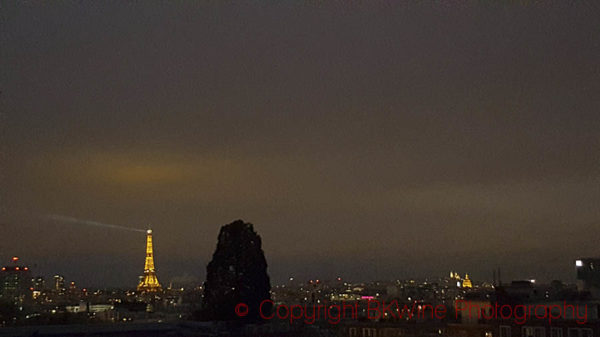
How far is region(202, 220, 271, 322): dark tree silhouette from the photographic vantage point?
160 ft

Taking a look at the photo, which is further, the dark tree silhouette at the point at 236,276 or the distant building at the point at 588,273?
the distant building at the point at 588,273

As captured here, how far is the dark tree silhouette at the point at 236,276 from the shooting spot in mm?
48719

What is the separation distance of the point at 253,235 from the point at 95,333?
15.4m

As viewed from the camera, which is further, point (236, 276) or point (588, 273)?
point (588, 273)

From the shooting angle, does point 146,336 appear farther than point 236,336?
No

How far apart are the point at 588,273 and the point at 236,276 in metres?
44.7

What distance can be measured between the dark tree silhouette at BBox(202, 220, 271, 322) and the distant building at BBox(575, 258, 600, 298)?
3980cm

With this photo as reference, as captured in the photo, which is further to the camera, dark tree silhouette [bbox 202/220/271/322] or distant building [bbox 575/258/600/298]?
distant building [bbox 575/258/600/298]

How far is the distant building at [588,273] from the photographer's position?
74.9m

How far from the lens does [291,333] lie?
43.2 meters

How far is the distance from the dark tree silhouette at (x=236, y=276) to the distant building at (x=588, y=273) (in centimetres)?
3980

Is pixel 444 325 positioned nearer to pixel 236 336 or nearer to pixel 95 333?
pixel 236 336

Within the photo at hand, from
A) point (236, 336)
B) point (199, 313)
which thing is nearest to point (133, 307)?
point (199, 313)

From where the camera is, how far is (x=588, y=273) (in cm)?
7669
